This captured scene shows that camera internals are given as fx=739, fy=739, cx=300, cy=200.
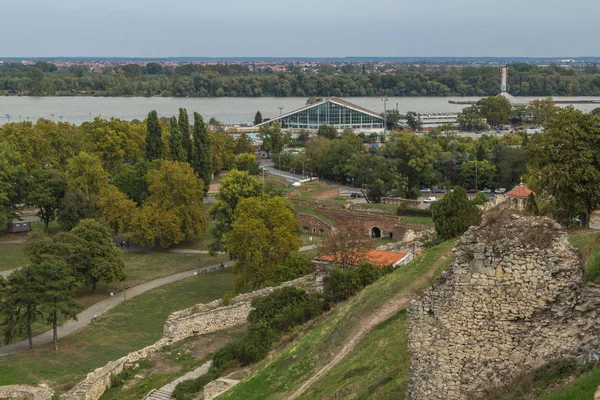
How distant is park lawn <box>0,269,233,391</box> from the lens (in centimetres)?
2203

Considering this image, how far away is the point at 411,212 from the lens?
130 feet

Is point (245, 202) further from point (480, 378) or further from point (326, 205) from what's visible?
point (480, 378)

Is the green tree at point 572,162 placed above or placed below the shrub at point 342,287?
above

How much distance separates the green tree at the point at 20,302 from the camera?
2339 cm

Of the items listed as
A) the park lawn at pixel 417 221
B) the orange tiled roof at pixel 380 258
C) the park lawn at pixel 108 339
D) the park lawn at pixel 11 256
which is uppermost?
the orange tiled roof at pixel 380 258

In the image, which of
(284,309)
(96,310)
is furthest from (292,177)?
(284,309)

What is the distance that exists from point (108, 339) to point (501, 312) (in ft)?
61.6

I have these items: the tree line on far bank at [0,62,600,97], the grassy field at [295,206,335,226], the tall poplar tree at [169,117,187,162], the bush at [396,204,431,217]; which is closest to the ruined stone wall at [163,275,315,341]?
the bush at [396,204,431,217]

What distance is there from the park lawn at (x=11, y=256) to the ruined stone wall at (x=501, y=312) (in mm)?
28244

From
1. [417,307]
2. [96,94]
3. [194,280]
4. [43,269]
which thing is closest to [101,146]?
[194,280]

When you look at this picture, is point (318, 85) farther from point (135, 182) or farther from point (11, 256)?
point (11, 256)

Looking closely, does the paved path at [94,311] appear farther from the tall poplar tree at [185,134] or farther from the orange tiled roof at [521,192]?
the orange tiled roof at [521,192]

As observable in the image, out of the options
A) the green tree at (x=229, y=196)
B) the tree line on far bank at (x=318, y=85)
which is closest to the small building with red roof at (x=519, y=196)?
the green tree at (x=229, y=196)

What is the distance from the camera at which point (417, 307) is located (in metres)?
9.71
